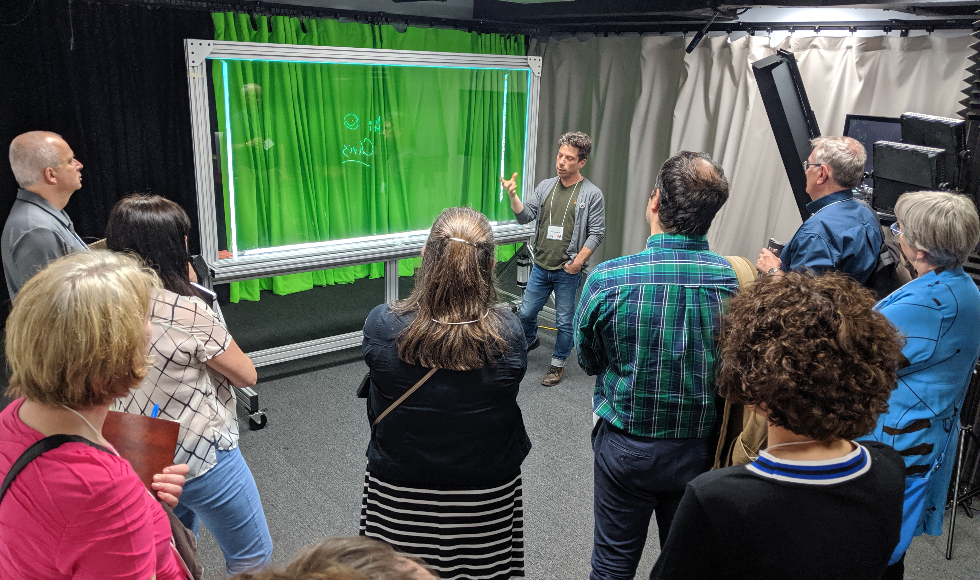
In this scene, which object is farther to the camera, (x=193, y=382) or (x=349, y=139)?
(x=349, y=139)

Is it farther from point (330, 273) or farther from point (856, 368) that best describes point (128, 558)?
point (330, 273)

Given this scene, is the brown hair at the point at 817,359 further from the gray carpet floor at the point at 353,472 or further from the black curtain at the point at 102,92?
the black curtain at the point at 102,92

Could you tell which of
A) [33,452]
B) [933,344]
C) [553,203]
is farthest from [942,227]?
[553,203]

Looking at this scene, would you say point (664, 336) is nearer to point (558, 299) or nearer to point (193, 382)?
point (193, 382)

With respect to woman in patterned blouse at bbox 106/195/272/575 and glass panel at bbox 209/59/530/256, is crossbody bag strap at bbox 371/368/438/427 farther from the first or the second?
glass panel at bbox 209/59/530/256

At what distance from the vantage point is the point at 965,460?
2.52 metres

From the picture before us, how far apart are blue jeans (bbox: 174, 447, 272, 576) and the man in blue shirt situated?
1.81 meters

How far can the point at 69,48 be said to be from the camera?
3492 mm

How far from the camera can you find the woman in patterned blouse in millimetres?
1396

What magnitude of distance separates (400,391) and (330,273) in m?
3.94

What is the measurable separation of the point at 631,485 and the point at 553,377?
6.99 ft

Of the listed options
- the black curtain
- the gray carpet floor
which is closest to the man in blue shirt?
the gray carpet floor

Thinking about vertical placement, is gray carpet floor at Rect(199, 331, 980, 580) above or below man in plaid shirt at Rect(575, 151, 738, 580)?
below

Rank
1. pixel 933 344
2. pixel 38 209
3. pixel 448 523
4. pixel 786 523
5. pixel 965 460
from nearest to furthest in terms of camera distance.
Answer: pixel 786 523 < pixel 448 523 < pixel 933 344 < pixel 38 209 < pixel 965 460
